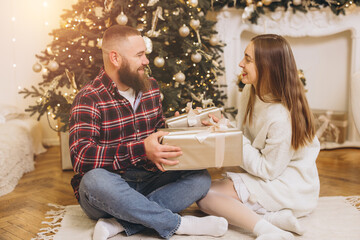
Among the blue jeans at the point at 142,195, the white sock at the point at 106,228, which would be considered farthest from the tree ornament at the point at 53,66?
the white sock at the point at 106,228

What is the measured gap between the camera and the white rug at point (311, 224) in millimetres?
1467

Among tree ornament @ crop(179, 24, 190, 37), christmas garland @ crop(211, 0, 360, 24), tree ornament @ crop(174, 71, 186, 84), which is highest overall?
christmas garland @ crop(211, 0, 360, 24)

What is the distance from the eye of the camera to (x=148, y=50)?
215 centimetres

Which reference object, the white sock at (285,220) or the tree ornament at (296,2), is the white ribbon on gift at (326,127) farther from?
the white sock at (285,220)

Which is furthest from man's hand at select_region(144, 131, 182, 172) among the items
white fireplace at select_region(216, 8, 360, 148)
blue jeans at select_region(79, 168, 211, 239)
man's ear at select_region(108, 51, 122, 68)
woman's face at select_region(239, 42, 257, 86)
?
white fireplace at select_region(216, 8, 360, 148)

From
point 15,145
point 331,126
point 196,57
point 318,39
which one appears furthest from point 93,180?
point 318,39

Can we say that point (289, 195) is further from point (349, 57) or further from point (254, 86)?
point (349, 57)

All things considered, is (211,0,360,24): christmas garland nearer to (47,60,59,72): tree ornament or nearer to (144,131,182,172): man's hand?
(47,60,59,72): tree ornament

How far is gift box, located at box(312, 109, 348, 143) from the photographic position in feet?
10.4

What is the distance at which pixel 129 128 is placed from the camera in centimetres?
156

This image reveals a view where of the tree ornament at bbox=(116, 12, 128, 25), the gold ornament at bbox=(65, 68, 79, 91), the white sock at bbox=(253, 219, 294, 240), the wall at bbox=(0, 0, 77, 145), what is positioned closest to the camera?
the white sock at bbox=(253, 219, 294, 240)

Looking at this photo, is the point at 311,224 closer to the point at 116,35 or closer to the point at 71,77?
the point at 116,35

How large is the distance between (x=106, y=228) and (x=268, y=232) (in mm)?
629

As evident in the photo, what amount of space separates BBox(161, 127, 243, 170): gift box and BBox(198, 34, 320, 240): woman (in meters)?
0.17
